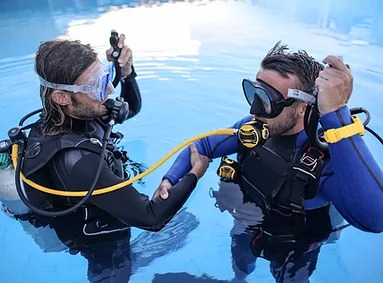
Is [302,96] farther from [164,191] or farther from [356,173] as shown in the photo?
[164,191]

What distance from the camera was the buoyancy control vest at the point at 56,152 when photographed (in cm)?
177

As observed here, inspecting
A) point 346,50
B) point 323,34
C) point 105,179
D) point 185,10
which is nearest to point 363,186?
point 105,179

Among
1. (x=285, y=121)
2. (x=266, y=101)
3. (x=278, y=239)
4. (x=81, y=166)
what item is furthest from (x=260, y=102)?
(x=81, y=166)

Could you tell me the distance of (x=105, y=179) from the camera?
5.74ft

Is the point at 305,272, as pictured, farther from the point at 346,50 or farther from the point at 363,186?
the point at 346,50

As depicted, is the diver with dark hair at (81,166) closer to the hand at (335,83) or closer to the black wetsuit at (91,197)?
the black wetsuit at (91,197)

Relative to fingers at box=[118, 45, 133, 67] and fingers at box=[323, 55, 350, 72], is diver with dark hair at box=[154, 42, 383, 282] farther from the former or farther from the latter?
fingers at box=[118, 45, 133, 67]

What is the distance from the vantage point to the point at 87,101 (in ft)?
6.40

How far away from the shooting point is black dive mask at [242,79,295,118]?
188 cm

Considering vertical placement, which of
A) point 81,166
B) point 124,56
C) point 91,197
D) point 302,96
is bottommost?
point 91,197

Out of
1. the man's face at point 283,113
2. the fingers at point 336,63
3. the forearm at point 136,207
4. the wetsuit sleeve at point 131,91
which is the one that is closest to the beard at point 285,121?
the man's face at point 283,113

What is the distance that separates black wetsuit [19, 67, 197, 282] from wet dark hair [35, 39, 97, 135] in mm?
60

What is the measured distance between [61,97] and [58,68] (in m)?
0.13

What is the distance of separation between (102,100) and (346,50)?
186 inches
